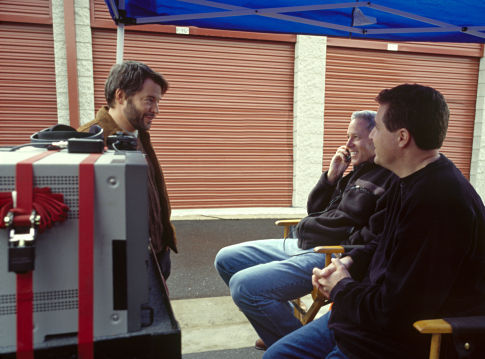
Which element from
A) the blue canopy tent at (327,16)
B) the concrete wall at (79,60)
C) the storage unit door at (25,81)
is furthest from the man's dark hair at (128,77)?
the storage unit door at (25,81)

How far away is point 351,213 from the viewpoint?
2340 mm

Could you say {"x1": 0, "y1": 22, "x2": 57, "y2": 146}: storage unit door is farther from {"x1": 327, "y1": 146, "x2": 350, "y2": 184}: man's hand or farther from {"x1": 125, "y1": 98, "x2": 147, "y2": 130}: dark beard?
{"x1": 327, "y1": 146, "x2": 350, "y2": 184}: man's hand

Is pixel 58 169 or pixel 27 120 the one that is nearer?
pixel 58 169

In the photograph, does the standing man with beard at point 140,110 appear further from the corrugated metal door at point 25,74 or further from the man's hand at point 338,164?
the corrugated metal door at point 25,74

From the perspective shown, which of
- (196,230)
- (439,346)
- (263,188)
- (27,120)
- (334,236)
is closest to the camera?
(439,346)

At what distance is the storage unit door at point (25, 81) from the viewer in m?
6.42

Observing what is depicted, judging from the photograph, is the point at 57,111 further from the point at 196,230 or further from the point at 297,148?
the point at 297,148

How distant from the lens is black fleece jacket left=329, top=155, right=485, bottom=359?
1.23 metres

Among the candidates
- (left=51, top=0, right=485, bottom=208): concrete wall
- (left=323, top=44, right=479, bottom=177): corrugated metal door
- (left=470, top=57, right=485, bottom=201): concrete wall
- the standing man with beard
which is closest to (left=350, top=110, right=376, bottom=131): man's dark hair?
the standing man with beard

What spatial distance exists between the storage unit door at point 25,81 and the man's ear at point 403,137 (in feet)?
22.7

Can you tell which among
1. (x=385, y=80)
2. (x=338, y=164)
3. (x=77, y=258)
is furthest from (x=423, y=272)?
(x=385, y=80)

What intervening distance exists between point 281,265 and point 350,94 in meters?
6.66

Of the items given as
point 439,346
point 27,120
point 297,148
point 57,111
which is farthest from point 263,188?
point 439,346

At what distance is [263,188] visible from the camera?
792 cm
